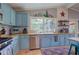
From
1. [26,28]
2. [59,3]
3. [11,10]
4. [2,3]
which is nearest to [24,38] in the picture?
[26,28]

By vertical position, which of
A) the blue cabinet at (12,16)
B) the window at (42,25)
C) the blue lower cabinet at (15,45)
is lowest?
the blue lower cabinet at (15,45)

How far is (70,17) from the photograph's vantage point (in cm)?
176

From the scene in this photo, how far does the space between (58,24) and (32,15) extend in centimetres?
38

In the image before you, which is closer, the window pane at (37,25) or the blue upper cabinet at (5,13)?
the blue upper cabinet at (5,13)

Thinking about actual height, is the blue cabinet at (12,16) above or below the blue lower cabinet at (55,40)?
above

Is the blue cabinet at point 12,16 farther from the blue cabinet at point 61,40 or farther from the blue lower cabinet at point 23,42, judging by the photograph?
the blue cabinet at point 61,40

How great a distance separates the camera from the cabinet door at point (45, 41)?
1.77 metres

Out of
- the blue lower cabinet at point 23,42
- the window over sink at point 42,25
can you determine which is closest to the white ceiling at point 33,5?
the window over sink at point 42,25

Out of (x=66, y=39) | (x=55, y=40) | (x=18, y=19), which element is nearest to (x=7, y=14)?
(x=18, y=19)

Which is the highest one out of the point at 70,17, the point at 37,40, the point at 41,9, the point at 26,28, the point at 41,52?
the point at 41,9

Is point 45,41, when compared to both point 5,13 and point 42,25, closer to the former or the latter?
point 42,25

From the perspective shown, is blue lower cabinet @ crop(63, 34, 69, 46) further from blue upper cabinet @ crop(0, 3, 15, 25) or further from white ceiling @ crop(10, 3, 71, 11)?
blue upper cabinet @ crop(0, 3, 15, 25)

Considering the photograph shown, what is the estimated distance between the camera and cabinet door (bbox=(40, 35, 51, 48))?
1.77m

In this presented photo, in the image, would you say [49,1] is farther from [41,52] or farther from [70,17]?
[41,52]
